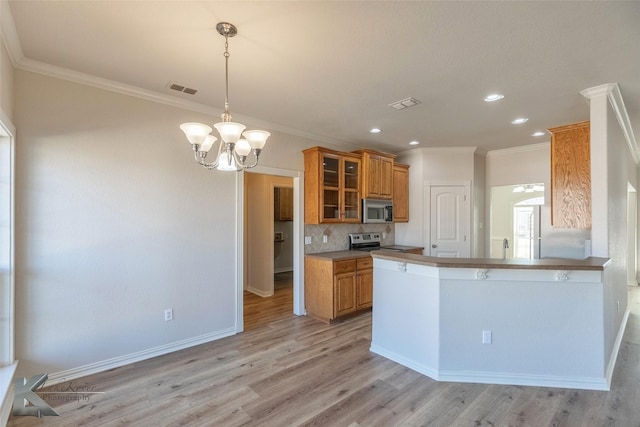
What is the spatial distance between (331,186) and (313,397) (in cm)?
277

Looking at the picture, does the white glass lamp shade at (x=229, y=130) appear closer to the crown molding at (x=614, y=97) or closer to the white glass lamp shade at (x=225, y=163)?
the white glass lamp shade at (x=225, y=163)

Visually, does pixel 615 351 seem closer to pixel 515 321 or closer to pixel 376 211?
pixel 515 321

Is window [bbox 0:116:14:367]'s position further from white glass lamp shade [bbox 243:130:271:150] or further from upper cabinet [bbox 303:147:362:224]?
upper cabinet [bbox 303:147:362:224]

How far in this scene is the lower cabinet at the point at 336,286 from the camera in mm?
4055

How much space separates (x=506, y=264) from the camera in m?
2.54

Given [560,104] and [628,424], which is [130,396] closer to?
[628,424]

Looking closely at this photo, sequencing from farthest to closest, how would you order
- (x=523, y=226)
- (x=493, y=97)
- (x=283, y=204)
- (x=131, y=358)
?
(x=523, y=226)
(x=283, y=204)
(x=493, y=97)
(x=131, y=358)

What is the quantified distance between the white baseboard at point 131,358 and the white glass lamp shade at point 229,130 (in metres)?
2.44

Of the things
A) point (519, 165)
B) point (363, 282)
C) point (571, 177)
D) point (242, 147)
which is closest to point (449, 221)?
point (519, 165)

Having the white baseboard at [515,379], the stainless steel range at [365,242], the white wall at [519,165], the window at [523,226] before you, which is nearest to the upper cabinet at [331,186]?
the stainless steel range at [365,242]

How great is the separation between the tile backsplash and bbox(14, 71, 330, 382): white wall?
4.23 feet

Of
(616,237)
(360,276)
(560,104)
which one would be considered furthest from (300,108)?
(616,237)

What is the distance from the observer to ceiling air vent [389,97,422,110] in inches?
126

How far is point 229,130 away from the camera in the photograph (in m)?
1.92
